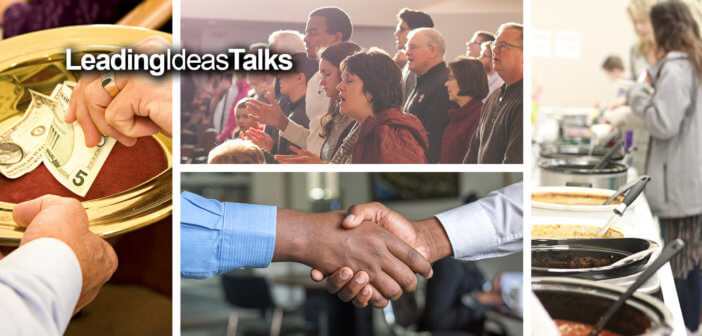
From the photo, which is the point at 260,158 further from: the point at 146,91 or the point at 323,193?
the point at 323,193

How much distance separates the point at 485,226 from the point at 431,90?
256 mm

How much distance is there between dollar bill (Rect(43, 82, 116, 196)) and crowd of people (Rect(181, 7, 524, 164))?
19 cm

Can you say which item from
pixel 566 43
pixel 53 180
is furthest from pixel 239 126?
pixel 566 43

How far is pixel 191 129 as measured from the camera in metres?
0.89

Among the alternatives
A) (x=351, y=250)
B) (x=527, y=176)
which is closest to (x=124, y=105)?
(x=351, y=250)

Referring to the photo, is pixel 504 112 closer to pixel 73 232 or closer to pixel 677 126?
pixel 73 232

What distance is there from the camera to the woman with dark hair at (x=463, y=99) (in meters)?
0.89

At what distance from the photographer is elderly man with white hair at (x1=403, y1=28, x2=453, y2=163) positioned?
2.91 ft

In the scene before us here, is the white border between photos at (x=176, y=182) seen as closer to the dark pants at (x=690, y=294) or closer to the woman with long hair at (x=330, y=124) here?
the woman with long hair at (x=330, y=124)

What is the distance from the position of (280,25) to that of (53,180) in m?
0.47

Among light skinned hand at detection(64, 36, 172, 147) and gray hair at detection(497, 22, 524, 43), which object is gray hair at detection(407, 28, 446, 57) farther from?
light skinned hand at detection(64, 36, 172, 147)

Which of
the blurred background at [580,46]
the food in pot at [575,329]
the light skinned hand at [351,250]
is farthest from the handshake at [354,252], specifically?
the blurred background at [580,46]

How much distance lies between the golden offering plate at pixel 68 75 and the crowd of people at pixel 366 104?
0.38ft

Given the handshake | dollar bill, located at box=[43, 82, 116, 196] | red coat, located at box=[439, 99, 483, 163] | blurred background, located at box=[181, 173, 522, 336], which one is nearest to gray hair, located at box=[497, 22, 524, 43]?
red coat, located at box=[439, 99, 483, 163]
